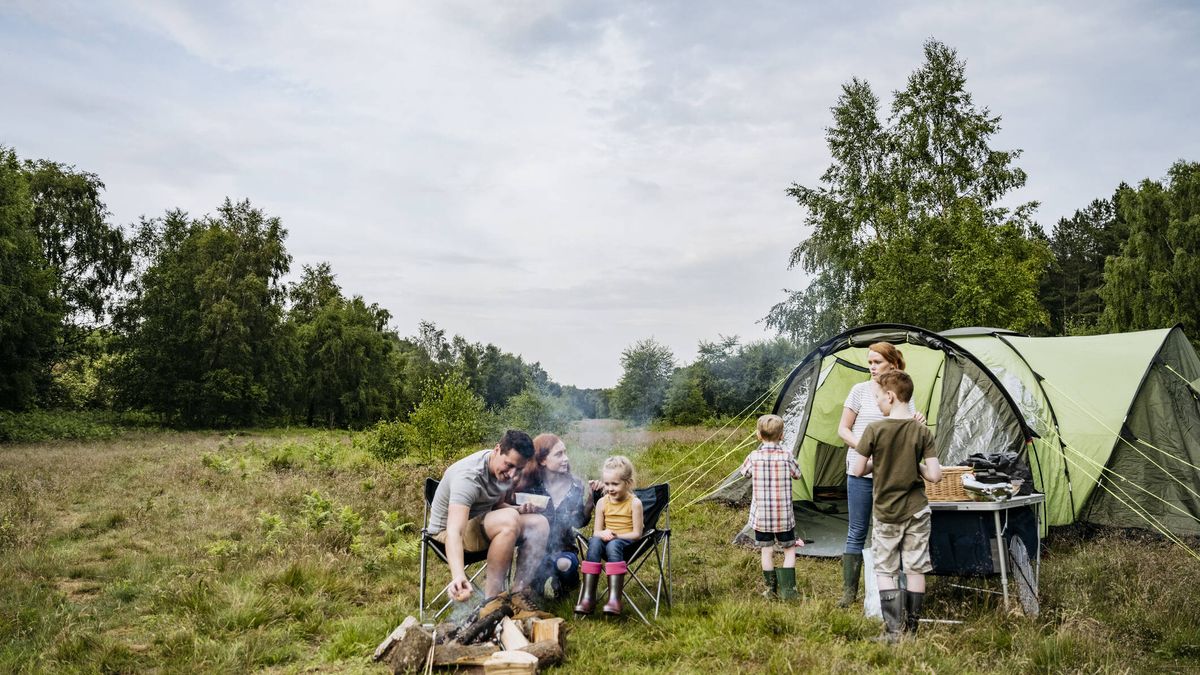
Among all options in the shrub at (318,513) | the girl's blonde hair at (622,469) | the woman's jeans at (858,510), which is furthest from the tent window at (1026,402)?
the shrub at (318,513)

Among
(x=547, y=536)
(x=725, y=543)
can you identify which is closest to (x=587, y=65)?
(x=725, y=543)

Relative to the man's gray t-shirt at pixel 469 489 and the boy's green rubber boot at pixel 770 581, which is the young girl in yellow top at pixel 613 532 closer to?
the man's gray t-shirt at pixel 469 489

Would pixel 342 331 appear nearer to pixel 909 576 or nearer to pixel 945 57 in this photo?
pixel 945 57

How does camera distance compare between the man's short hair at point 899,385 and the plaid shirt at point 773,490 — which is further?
the plaid shirt at point 773,490

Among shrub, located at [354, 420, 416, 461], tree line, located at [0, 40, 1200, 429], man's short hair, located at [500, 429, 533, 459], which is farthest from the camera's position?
tree line, located at [0, 40, 1200, 429]

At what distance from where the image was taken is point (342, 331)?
1217 inches

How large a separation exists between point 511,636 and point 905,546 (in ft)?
6.37

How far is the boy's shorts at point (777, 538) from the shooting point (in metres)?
4.50

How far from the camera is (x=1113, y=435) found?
6023 millimetres

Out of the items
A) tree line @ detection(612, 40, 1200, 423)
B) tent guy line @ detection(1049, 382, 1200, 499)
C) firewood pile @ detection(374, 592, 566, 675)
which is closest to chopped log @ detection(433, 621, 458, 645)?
firewood pile @ detection(374, 592, 566, 675)

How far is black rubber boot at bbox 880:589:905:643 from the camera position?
3674mm

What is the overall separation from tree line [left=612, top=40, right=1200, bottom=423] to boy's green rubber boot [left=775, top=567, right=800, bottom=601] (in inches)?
151

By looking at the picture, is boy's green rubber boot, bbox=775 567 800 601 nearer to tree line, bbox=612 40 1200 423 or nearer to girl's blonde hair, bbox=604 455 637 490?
girl's blonde hair, bbox=604 455 637 490

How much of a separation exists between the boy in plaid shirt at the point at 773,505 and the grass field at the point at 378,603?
220 mm
